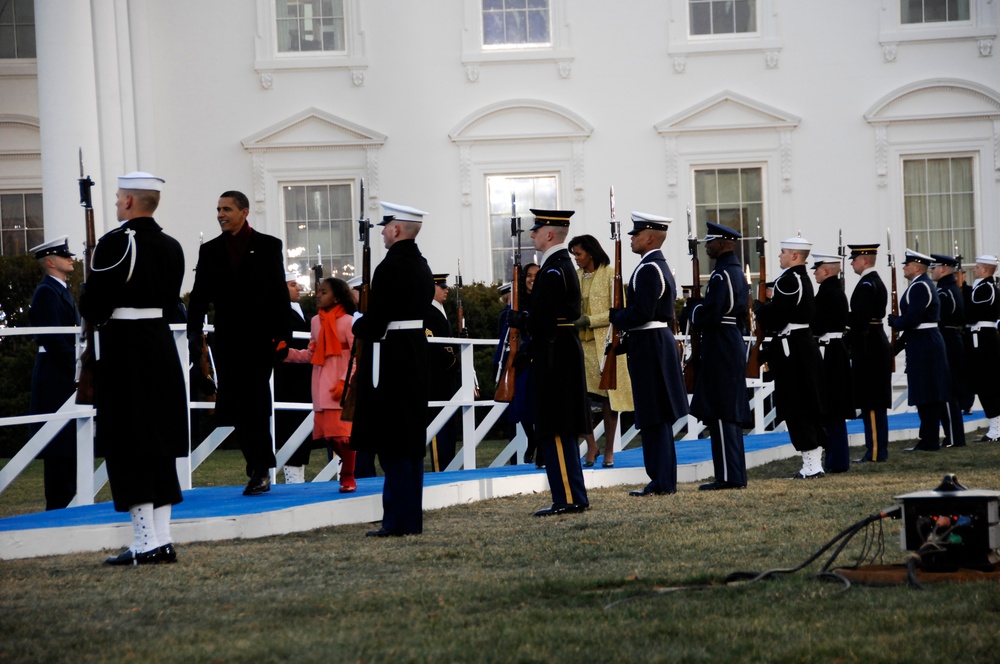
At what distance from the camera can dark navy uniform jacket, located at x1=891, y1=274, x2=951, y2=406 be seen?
14219mm

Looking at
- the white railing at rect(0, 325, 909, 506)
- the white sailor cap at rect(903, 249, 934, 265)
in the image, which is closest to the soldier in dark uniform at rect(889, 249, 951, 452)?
the white sailor cap at rect(903, 249, 934, 265)

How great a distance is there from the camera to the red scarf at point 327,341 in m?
10.2

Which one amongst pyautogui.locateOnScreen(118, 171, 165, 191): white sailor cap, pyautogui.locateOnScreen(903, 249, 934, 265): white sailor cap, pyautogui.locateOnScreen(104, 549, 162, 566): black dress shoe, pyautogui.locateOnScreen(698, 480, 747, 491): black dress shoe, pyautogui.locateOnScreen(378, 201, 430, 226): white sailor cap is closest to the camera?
pyautogui.locateOnScreen(104, 549, 162, 566): black dress shoe

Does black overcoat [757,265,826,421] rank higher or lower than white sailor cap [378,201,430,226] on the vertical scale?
lower

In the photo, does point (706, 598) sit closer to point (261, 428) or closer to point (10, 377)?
point (261, 428)

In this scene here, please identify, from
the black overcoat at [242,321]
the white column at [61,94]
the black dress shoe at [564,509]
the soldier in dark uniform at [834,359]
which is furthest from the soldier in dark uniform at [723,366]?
the white column at [61,94]

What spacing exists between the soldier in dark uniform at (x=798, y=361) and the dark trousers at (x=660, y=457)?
1.83 m

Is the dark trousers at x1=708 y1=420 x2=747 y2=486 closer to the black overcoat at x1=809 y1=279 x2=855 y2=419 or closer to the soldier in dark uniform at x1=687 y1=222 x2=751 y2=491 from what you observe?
the soldier in dark uniform at x1=687 y1=222 x2=751 y2=491

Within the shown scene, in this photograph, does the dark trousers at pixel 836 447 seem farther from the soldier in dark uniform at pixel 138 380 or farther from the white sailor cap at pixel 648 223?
the soldier in dark uniform at pixel 138 380

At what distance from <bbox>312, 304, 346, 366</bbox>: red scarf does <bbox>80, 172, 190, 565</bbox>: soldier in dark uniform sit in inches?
117

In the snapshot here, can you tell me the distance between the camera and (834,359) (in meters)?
12.5

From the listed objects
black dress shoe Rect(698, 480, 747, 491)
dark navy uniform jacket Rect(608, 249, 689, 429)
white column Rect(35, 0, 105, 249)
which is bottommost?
black dress shoe Rect(698, 480, 747, 491)

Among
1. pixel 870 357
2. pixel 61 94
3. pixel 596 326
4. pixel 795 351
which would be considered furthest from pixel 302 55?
pixel 795 351

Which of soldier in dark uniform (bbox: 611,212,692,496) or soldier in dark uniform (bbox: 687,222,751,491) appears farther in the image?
soldier in dark uniform (bbox: 687,222,751,491)
